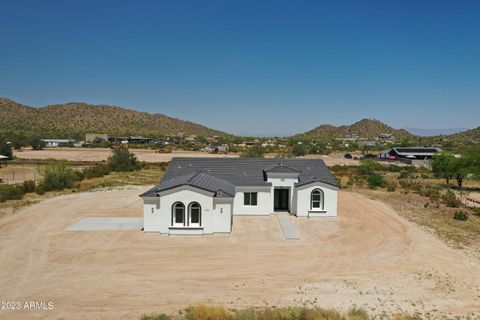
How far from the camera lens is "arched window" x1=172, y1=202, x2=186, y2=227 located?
21688 mm

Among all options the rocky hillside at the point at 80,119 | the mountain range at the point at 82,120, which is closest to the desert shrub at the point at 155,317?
the mountain range at the point at 82,120

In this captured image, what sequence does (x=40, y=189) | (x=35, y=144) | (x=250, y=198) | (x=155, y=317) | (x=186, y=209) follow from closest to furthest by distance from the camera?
(x=155, y=317) → (x=186, y=209) → (x=250, y=198) → (x=40, y=189) → (x=35, y=144)

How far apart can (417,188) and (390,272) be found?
87.6 feet

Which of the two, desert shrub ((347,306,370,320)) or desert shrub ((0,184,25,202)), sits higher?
desert shrub ((0,184,25,202))

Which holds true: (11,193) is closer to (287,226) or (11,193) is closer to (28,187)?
(28,187)

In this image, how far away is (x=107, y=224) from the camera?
933 inches

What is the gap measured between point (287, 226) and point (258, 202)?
364cm

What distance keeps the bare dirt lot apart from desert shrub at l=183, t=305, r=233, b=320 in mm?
1342

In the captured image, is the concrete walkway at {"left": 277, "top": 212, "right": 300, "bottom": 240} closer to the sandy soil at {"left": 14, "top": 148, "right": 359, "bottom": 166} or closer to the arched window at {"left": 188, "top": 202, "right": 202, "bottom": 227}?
the arched window at {"left": 188, "top": 202, "right": 202, "bottom": 227}

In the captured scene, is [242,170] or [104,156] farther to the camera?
[104,156]

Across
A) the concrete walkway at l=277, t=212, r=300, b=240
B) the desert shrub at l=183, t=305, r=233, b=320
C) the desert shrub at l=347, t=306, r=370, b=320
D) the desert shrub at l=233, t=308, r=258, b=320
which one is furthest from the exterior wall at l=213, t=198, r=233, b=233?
the desert shrub at l=347, t=306, r=370, b=320

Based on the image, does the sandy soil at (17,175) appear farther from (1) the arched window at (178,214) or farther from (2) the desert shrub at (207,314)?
(2) the desert shrub at (207,314)

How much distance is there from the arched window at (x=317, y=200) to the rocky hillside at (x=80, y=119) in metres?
130

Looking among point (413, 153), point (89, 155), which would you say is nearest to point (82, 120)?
point (89, 155)
